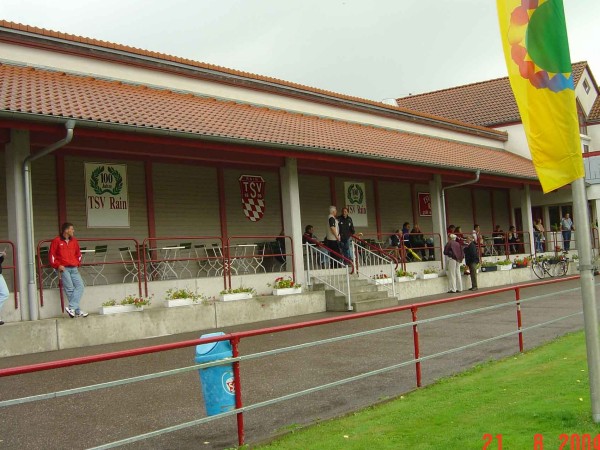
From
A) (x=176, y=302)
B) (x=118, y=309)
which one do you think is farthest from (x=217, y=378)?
(x=176, y=302)

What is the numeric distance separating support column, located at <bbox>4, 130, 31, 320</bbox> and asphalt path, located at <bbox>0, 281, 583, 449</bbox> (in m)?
1.32

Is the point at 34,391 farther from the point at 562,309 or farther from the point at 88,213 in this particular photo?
the point at 562,309

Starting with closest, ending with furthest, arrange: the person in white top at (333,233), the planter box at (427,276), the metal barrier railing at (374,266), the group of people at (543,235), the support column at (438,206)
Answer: the person in white top at (333,233)
the metal barrier railing at (374,266)
the planter box at (427,276)
the support column at (438,206)
the group of people at (543,235)

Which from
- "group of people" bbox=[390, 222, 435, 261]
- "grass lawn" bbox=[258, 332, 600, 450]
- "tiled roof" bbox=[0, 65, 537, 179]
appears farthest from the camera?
"group of people" bbox=[390, 222, 435, 261]

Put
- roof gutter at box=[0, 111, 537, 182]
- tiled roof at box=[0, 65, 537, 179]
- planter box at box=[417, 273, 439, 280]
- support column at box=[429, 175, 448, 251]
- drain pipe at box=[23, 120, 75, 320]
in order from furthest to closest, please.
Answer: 1. support column at box=[429, 175, 448, 251]
2. planter box at box=[417, 273, 439, 280]
3. tiled roof at box=[0, 65, 537, 179]
4. drain pipe at box=[23, 120, 75, 320]
5. roof gutter at box=[0, 111, 537, 182]

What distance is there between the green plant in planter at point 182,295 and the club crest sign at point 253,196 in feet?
14.2

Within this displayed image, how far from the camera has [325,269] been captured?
1661 cm

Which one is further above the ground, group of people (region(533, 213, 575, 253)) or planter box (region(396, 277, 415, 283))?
group of people (region(533, 213, 575, 253))

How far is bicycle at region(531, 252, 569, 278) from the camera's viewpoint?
24.8 meters

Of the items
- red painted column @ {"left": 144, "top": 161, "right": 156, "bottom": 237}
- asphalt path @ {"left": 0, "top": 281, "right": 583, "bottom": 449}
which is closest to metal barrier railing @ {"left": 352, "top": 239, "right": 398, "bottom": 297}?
red painted column @ {"left": 144, "top": 161, "right": 156, "bottom": 237}

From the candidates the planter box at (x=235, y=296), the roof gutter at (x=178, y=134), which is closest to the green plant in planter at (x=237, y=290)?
the planter box at (x=235, y=296)

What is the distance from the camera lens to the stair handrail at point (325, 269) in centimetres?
1599

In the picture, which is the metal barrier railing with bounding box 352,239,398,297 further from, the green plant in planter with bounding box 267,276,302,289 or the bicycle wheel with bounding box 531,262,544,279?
the bicycle wheel with bounding box 531,262,544,279

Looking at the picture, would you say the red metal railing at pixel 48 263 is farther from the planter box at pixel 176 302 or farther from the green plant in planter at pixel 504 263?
the green plant in planter at pixel 504 263
